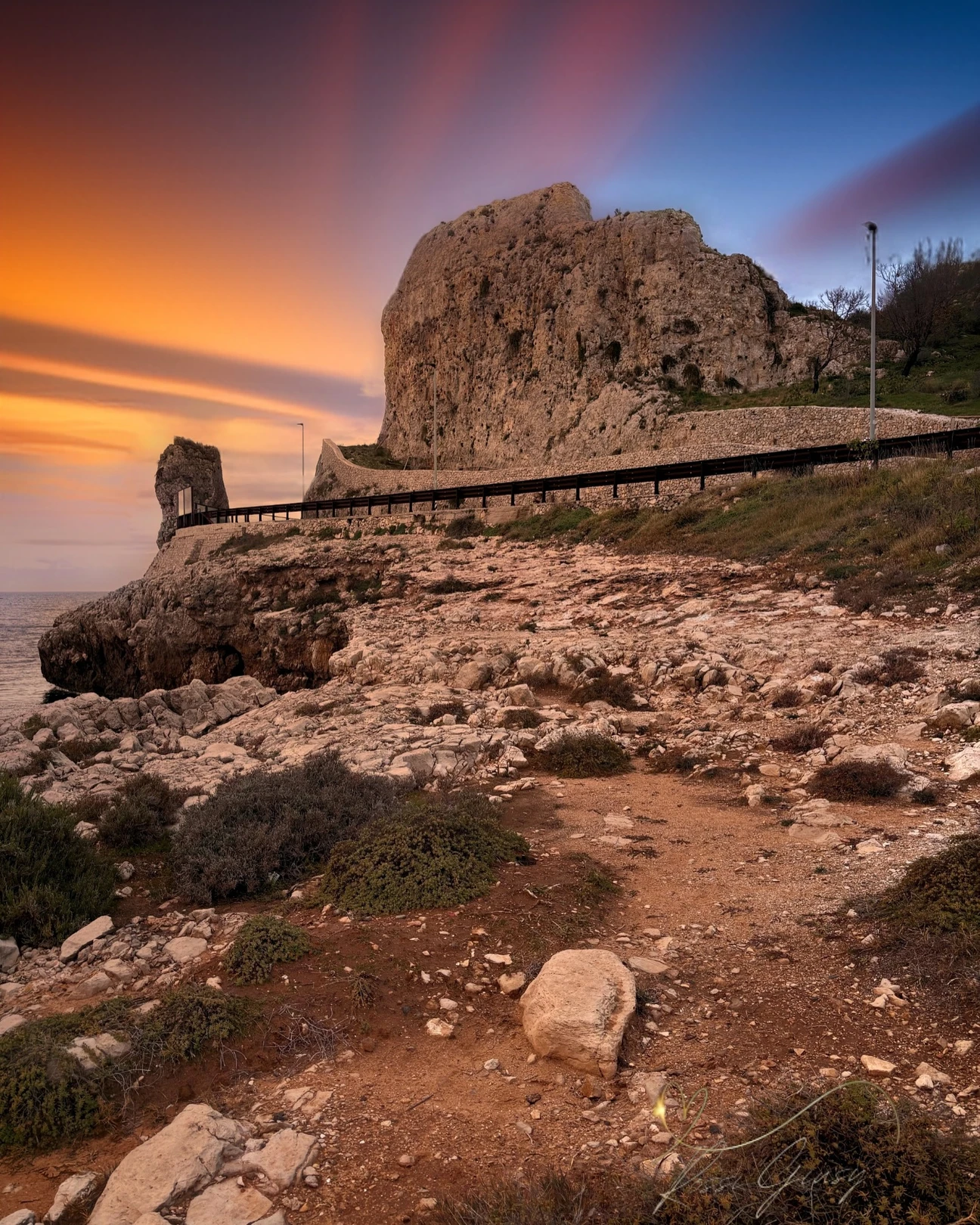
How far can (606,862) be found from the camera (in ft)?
20.1

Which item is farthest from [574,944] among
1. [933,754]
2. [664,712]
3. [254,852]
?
[664,712]

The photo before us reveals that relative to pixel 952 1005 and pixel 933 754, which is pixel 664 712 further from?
pixel 952 1005

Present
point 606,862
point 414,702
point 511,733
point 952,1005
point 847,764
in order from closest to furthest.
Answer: point 952,1005, point 606,862, point 847,764, point 511,733, point 414,702

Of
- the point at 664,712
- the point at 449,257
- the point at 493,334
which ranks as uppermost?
the point at 449,257

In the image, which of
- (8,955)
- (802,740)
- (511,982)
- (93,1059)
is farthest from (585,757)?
(93,1059)

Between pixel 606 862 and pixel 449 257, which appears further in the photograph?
pixel 449 257

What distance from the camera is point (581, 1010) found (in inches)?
143

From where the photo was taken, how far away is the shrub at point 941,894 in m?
4.17

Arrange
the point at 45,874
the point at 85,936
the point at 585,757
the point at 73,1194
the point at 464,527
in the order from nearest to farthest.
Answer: the point at 73,1194
the point at 85,936
the point at 45,874
the point at 585,757
the point at 464,527

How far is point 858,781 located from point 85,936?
23.4ft

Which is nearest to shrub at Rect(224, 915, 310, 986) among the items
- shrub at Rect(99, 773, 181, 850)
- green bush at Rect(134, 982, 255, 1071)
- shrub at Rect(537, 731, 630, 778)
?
green bush at Rect(134, 982, 255, 1071)

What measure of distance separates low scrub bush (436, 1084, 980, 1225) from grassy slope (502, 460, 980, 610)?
35.2 feet

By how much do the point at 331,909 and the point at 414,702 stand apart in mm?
6757

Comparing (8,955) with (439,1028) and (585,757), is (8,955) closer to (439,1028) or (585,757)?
(439,1028)
